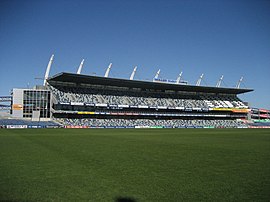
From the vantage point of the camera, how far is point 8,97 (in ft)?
254

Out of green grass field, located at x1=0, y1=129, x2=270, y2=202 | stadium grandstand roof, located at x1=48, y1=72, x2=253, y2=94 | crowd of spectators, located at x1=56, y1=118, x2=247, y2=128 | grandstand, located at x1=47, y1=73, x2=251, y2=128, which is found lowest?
crowd of spectators, located at x1=56, y1=118, x2=247, y2=128

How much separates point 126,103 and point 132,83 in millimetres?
5731

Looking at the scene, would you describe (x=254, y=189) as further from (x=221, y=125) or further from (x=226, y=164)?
(x=221, y=125)

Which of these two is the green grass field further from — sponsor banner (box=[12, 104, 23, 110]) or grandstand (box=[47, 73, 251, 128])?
sponsor banner (box=[12, 104, 23, 110])

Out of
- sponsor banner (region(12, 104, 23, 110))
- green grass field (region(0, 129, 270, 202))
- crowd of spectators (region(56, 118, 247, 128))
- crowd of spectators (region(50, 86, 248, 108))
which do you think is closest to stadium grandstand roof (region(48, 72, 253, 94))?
crowd of spectators (region(50, 86, 248, 108))

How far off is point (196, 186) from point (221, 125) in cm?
8240

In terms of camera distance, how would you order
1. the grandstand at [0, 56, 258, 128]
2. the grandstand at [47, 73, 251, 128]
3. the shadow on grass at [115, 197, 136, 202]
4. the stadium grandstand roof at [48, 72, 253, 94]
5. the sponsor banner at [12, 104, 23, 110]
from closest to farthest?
1. the shadow on grass at [115, 197, 136, 202]
2. the sponsor banner at [12, 104, 23, 110]
3. the stadium grandstand roof at [48, 72, 253, 94]
4. the grandstand at [0, 56, 258, 128]
5. the grandstand at [47, 73, 251, 128]

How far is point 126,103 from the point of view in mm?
78625

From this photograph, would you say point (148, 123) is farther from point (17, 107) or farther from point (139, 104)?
point (17, 107)

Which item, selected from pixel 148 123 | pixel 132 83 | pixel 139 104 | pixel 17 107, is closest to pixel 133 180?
pixel 17 107

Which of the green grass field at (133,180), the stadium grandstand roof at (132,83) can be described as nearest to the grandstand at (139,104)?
the stadium grandstand roof at (132,83)

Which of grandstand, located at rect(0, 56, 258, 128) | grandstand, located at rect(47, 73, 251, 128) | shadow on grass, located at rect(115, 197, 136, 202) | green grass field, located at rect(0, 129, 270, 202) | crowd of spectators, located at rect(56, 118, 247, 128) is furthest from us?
grandstand, located at rect(47, 73, 251, 128)

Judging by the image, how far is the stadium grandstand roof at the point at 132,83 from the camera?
70375 mm

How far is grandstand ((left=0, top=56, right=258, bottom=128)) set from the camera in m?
70.8
